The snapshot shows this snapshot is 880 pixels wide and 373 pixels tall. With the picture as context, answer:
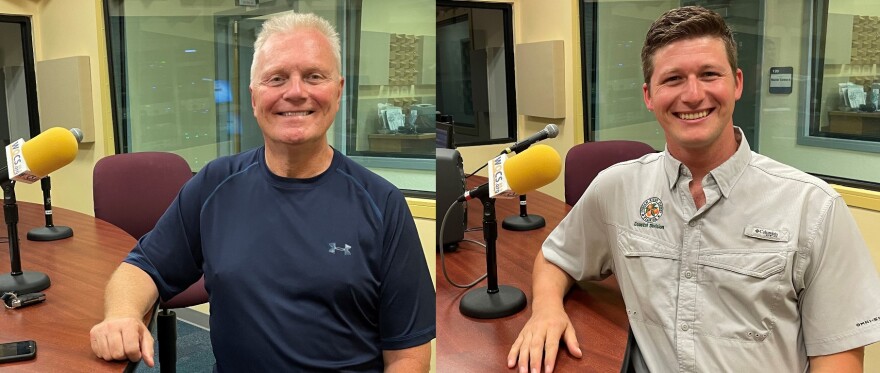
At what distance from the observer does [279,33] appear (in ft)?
4.91

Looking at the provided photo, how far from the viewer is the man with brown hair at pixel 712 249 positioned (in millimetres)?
1227

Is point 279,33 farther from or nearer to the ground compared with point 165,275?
farther from the ground

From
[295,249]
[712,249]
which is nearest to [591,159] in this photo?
[712,249]

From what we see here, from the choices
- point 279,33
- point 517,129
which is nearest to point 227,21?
point 517,129

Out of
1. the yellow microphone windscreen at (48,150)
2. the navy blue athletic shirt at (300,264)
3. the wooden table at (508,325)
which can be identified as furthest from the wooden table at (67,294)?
A: the wooden table at (508,325)

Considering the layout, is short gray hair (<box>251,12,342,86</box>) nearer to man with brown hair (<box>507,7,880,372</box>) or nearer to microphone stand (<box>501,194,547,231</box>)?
man with brown hair (<box>507,7,880,372</box>)

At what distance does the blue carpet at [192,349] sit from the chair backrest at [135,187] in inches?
25.1

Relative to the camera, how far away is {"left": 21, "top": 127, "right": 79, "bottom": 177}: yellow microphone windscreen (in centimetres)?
177

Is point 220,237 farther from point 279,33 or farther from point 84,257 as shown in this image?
point 84,257

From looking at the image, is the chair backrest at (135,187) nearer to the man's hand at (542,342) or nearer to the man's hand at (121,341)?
the man's hand at (121,341)

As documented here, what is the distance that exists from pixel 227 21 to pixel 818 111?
3531mm

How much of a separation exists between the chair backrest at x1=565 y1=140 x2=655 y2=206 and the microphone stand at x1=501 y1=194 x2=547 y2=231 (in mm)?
689

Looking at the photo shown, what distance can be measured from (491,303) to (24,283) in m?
1.34

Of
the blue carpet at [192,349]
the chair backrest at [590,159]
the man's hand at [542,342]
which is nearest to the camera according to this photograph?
the man's hand at [542,342]
